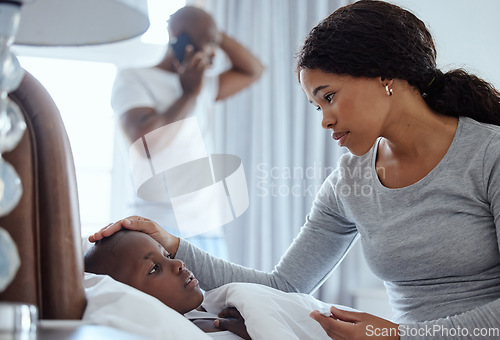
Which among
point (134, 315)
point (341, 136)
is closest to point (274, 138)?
point (341, 136)

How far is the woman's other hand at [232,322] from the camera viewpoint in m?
1.05

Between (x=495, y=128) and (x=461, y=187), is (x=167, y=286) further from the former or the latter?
(x=495, y=128)

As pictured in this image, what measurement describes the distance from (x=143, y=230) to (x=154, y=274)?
13cm

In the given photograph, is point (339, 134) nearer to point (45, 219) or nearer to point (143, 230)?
point (143, 230)

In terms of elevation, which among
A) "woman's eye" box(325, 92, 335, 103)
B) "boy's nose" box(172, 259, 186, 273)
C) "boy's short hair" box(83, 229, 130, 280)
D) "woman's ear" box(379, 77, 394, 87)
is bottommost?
"boy's nose" box(172, 259, 186, 273)

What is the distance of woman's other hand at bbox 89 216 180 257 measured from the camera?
3.77 feet

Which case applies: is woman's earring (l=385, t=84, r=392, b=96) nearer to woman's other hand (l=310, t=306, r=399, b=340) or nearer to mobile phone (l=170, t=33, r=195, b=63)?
woman's other hand (l=310, t=306, r=399, b=340)

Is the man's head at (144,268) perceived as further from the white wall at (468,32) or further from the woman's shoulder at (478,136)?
the white wall at (468,32)

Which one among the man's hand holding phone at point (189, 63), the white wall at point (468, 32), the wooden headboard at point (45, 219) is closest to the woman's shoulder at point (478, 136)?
the wooden headboard at point (45, 219)

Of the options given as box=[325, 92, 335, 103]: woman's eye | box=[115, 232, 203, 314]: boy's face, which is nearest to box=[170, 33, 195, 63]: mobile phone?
box=[325, 92, 335, 103]: woman's eye

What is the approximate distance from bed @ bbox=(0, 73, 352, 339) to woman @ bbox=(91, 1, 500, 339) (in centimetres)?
37

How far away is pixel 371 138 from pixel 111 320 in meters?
0.76

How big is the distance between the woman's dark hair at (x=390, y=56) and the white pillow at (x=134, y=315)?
693mm

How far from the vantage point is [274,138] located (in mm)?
2791
